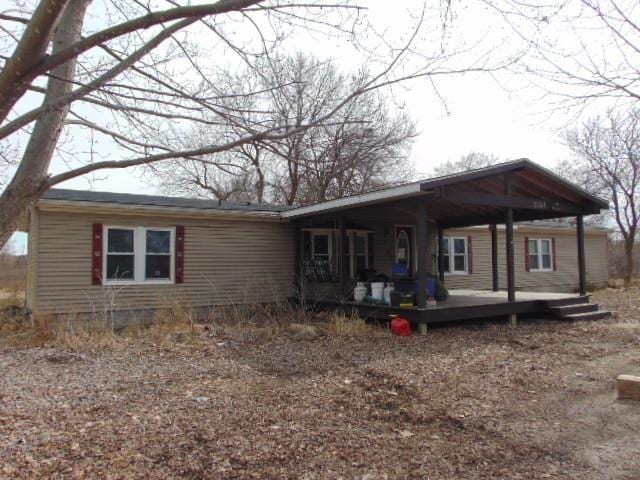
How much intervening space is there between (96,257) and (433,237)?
9.88m

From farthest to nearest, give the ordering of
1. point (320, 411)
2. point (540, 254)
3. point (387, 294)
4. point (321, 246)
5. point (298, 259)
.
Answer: point (540, 254), point (321, 246), point (298, 259), point (387, 294), point (320, 411)

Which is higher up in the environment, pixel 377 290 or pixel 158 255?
pixel 158 255

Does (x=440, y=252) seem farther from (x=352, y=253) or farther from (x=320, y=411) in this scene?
(x=320, y=411)

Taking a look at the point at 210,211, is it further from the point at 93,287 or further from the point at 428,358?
the point at 428,358

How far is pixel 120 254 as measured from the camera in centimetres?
1096

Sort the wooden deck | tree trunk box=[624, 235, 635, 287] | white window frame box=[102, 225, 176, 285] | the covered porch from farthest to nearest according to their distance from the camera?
tree trunk box=[624, 235, 635, 287] → white window frame box=[102, 225, 176, 285] → the covered porch → the wooden deck

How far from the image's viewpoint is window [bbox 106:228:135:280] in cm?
1082

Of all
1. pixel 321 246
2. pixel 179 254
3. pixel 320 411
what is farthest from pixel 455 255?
pixel 320 411

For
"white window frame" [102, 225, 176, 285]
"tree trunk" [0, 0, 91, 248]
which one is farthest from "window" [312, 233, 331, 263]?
"tree trunk" [0, 0, 91, 248]

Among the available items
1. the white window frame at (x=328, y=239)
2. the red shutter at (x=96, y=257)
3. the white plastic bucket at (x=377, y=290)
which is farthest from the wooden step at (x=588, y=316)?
the red shutter at (x=96, y=257)

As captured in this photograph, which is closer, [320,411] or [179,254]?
[320,411]

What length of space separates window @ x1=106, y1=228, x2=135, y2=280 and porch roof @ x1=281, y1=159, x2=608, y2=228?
153 inches

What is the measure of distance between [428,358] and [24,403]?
5.07 meters

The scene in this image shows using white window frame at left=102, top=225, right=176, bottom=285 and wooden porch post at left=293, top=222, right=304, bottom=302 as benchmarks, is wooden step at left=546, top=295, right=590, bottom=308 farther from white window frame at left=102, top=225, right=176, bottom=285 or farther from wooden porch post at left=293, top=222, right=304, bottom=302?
white window frame at left=102, top=225, right=176, bottom=285
